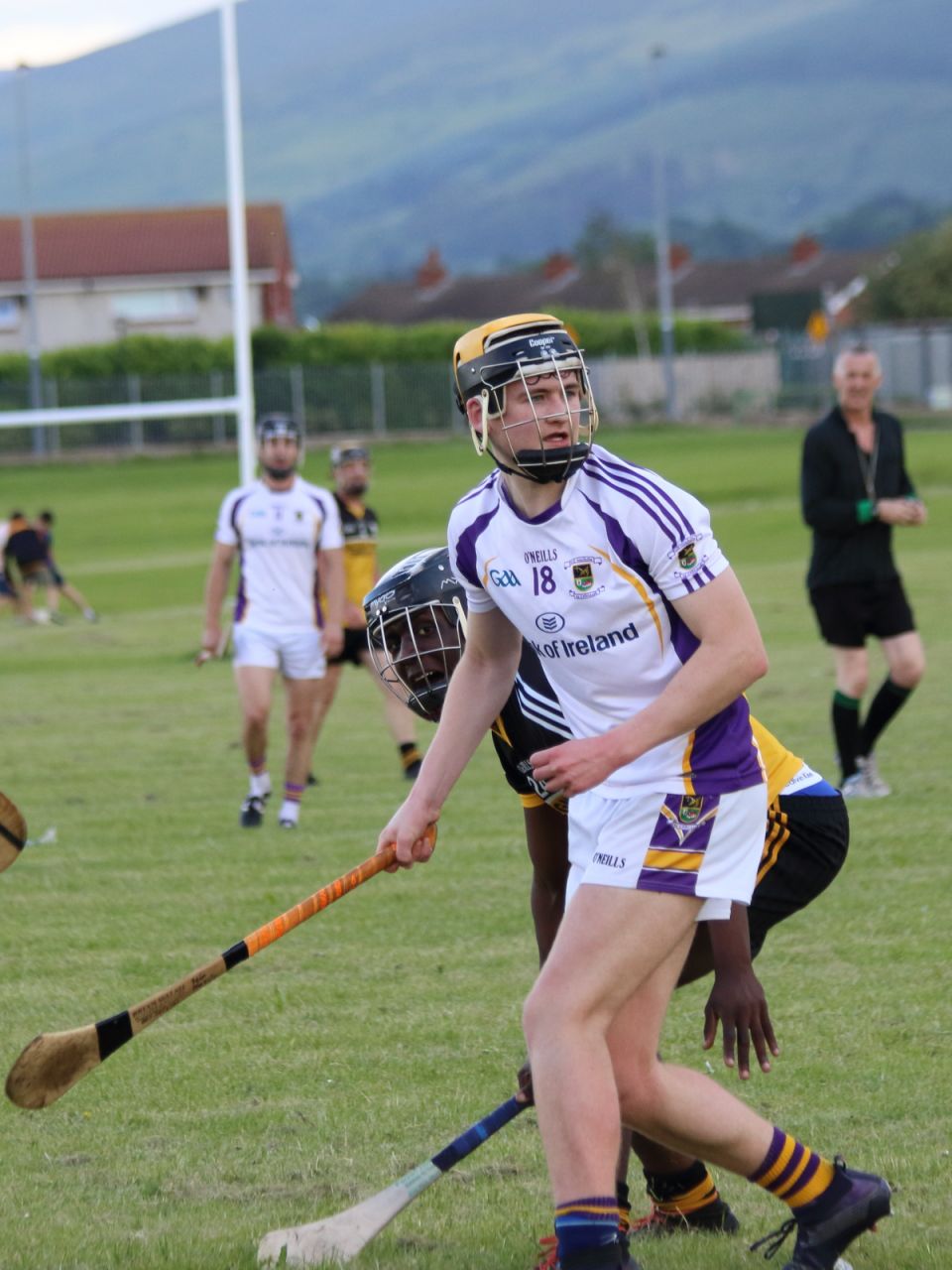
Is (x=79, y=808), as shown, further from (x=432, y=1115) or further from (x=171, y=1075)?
(x=432, y=1115)

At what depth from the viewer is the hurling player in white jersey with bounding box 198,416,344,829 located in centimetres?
1046

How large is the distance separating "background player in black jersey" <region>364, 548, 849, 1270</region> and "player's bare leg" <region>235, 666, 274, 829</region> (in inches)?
219

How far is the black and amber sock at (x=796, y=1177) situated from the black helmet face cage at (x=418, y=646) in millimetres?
1462

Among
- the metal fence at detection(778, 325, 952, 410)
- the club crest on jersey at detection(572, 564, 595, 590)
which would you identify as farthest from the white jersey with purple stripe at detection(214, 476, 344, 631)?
the metal fence at detection(778, 325, 952, 410)

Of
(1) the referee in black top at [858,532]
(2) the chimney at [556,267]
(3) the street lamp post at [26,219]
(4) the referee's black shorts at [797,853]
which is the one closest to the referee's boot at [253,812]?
(1) the referee in black top at [858,532]

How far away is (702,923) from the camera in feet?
13.7

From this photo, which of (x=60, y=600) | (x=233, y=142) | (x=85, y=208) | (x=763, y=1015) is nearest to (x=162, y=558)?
(x=60, y=600)

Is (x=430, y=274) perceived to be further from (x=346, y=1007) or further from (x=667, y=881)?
(x=667, y=881)

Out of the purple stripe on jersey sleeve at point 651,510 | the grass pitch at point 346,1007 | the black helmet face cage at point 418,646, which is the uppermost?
the purple stripe on jersey sleeve at point 651,510

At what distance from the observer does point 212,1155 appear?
516 centimetres

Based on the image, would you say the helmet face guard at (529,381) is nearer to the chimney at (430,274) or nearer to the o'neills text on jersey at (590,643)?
the o'neills text on jersey at (590,643)

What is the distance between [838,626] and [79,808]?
466 cm

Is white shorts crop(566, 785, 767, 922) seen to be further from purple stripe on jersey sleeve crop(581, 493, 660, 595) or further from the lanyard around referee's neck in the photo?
the lanyard around referee's neck

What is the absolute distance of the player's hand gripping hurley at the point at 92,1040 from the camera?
4.19 meters
